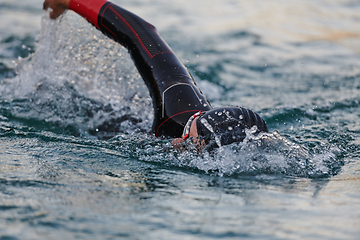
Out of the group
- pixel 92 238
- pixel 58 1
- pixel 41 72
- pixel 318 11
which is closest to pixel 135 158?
pixel 92 238

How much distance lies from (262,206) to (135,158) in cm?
129

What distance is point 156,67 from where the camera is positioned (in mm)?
3537

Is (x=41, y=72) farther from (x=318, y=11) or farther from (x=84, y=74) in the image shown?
(x=318, y=11)

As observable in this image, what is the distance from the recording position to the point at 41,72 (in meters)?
4.81

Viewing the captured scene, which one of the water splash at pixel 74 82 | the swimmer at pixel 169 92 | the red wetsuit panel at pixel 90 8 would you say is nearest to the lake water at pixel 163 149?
the water splash at pixel 74 82

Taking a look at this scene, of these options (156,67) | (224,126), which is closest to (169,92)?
(156,67)

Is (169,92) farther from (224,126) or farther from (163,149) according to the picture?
(224,126)

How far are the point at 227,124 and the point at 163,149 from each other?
657 millimetres

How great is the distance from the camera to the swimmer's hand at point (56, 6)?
4.00 metres

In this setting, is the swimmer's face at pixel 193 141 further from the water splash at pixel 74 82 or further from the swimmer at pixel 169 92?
the water splash at pixel 74 82

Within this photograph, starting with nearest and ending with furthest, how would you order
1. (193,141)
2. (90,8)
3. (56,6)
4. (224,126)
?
(224,126) → (193,141) → (90,8) → (56,6)

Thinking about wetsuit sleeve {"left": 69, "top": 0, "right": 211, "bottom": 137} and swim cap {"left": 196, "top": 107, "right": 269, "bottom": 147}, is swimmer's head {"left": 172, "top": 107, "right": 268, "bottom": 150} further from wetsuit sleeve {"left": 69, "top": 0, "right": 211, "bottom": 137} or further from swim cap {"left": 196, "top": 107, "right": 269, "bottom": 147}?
wetsuit sleeve {"left": 69, "top": 0, "right": 211, "bottom": 137}

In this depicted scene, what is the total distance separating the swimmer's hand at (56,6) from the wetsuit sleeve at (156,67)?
0.14 m

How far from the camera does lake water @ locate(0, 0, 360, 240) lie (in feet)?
5.90
